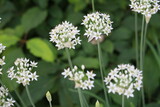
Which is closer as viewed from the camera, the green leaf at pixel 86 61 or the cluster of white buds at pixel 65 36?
the cluster of white buds at pixel 65 36

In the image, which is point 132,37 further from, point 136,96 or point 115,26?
point 136,96

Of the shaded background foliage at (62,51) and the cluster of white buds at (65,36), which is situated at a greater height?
the shaded background foliage at (62,51)

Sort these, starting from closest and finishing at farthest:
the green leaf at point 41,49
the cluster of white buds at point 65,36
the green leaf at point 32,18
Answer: the cluster of white buds at point 65,36
the green leaf at point 41,49
the green leaf at point 32,18

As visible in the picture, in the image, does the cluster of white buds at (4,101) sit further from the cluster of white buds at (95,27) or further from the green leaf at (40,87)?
the green leaf at (40,87)

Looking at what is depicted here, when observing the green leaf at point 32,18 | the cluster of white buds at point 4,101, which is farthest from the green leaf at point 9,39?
the cluster of white buds at point 4,101

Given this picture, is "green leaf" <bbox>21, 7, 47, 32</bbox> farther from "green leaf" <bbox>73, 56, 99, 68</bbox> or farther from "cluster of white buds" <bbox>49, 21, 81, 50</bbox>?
"cluster of white buds" <bbox>49, 21, 81, 50</bbox>

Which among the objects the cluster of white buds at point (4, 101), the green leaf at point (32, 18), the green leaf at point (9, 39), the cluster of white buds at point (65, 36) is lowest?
the cluster of white buds at point (4, 101)

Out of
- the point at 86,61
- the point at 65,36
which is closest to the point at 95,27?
the point at 65,36

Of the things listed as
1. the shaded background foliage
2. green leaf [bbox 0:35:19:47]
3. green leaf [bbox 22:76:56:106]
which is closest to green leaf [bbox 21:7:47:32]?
the shaded background foliage
